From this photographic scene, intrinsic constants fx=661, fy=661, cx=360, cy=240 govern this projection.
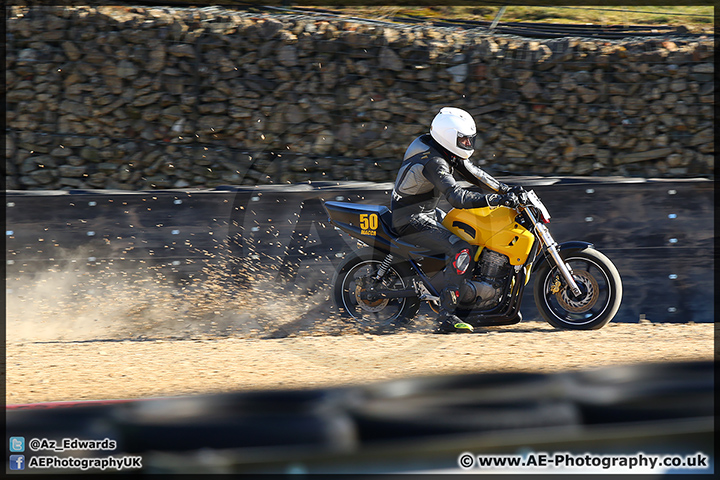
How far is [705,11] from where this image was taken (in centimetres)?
1108

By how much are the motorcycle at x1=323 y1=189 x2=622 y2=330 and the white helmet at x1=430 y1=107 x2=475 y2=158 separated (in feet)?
1.68

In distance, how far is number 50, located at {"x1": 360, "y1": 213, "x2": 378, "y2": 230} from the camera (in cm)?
544

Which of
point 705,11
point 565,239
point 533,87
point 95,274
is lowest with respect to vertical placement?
point 95,274

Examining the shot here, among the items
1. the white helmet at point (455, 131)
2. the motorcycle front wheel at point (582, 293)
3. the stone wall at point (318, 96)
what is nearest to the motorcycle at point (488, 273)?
the motorcycle front wheel at point (582, 293)

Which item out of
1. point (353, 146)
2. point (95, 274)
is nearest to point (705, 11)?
point (353, 146)

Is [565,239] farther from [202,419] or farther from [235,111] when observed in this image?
[235,111]

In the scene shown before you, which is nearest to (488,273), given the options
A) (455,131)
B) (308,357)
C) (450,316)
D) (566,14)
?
(450,316)

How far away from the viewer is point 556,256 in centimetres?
509

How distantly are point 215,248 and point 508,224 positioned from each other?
2662 millimetres

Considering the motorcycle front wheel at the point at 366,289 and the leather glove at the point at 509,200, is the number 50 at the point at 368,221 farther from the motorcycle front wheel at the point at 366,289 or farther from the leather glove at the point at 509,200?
the leather glove at the point at 509,200

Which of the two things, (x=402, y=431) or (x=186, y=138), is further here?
(x=186, y=138)

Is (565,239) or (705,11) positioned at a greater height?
(705,11)

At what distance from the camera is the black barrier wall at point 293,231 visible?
584 cm

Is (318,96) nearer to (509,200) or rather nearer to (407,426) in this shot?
(509,200)
